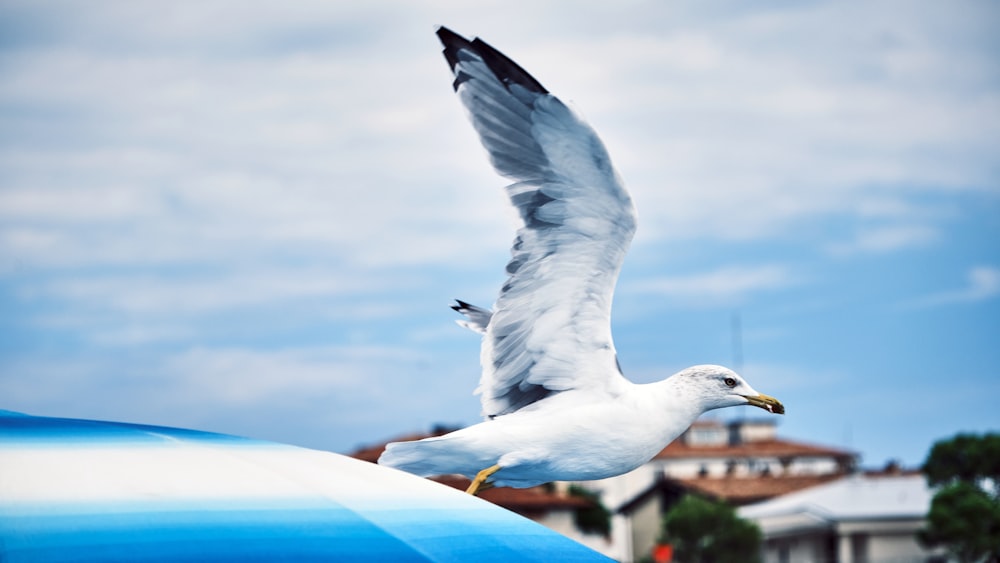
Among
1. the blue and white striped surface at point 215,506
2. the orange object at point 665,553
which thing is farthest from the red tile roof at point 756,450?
the blue and white striped surface at point 215,506

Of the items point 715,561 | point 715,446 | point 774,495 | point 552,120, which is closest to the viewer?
point 552,120

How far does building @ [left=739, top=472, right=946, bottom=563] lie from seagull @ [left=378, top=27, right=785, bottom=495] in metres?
43.8

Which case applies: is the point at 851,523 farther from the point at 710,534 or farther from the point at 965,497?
the point at 965,497

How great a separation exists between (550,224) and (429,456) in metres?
1.47

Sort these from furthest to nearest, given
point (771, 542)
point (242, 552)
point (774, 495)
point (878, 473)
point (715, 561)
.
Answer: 1. point (878, 473)
2. point (774, 495)
3. point (771, 542)
4. point (715, 561)
5. point (242, 552)

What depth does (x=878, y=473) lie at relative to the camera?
7919 centimetres

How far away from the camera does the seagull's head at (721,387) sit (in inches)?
324

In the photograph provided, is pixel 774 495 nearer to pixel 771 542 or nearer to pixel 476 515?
pixel 771 542

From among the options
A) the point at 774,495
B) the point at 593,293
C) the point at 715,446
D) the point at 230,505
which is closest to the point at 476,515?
the point at 230,505

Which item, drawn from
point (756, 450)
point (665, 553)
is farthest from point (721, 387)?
point (756, 450)

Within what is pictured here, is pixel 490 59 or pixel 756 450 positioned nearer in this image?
pixel 490 59

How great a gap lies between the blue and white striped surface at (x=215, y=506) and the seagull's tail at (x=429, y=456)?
9.29ft

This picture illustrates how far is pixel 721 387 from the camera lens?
8242 millimetres

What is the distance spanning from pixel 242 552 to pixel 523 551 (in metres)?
1.05
